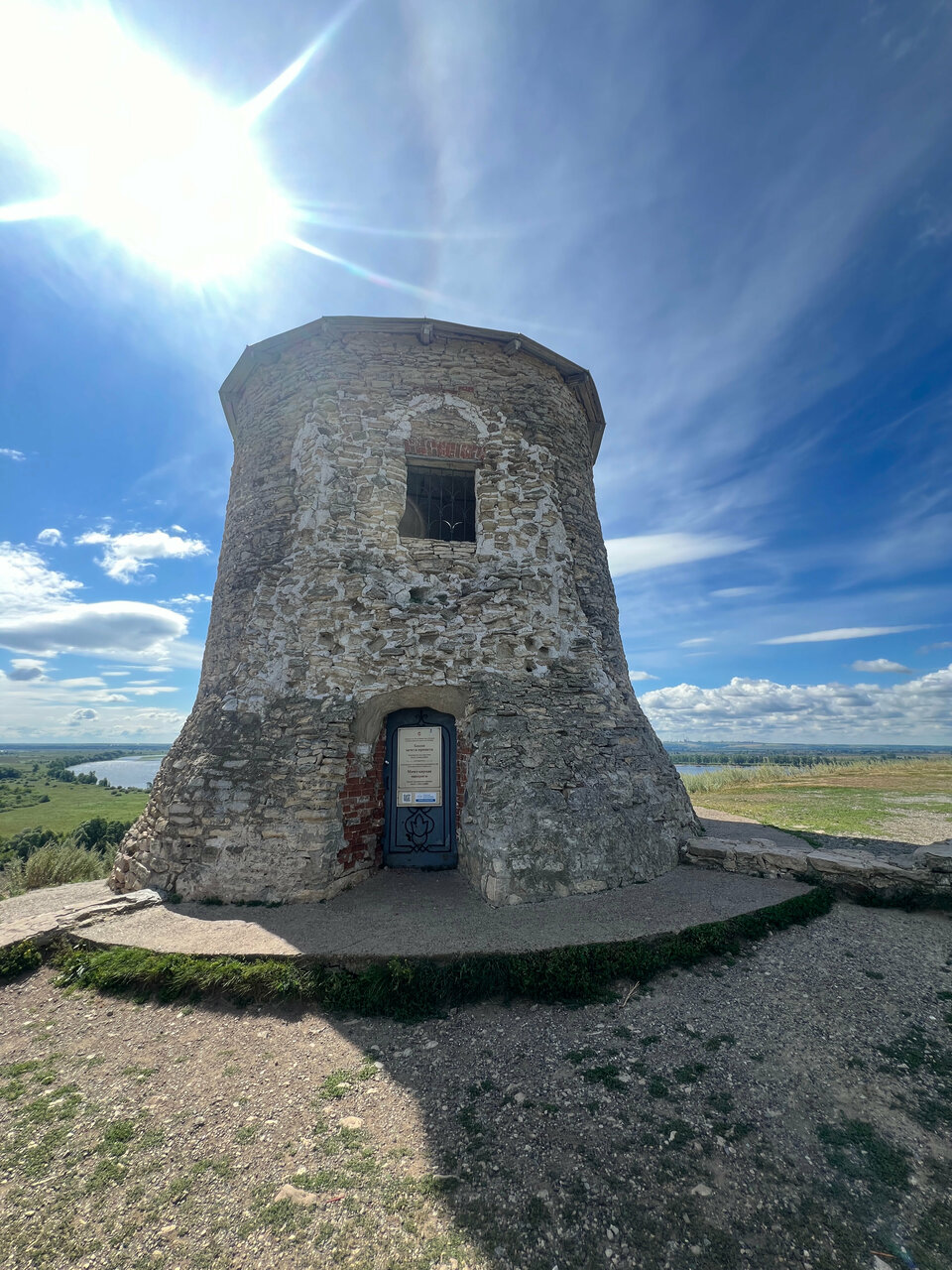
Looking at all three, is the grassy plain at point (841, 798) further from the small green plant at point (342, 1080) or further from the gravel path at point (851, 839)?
the small green plant at point (342, 1080)

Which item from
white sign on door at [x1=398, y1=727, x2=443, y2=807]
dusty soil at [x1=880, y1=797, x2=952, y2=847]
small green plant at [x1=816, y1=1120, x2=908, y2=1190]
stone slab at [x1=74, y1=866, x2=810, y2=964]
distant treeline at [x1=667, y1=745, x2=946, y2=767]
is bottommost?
small green plant at [x1=816, y1=1120, x2=908, y2=1190]

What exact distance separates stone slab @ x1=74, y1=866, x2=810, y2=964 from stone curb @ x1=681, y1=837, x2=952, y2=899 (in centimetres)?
22

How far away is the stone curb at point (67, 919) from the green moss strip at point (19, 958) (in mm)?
40

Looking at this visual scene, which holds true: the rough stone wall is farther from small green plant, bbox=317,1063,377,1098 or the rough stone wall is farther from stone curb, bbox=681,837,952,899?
stone curb, bbox=681,837,952,899

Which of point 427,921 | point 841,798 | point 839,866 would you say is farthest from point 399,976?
point 841,798

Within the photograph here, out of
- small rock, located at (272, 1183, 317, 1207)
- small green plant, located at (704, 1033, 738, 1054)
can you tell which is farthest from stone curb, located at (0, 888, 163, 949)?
small green plant, located at (704, 1033, 738, 1054)

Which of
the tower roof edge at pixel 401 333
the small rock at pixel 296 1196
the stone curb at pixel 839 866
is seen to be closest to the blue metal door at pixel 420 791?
the stone curb at pixel 839 866

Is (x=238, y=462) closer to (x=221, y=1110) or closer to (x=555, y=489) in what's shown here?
(x=555, y=489)

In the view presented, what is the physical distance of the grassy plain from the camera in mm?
10086

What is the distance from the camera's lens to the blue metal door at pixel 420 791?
6.77 m

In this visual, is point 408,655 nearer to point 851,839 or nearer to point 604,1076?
point 604,1076

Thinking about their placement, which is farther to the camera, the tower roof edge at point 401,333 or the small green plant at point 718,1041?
the tower roof edge at point 401,333

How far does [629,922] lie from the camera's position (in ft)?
16.2

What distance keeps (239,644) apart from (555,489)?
522 centimetres
